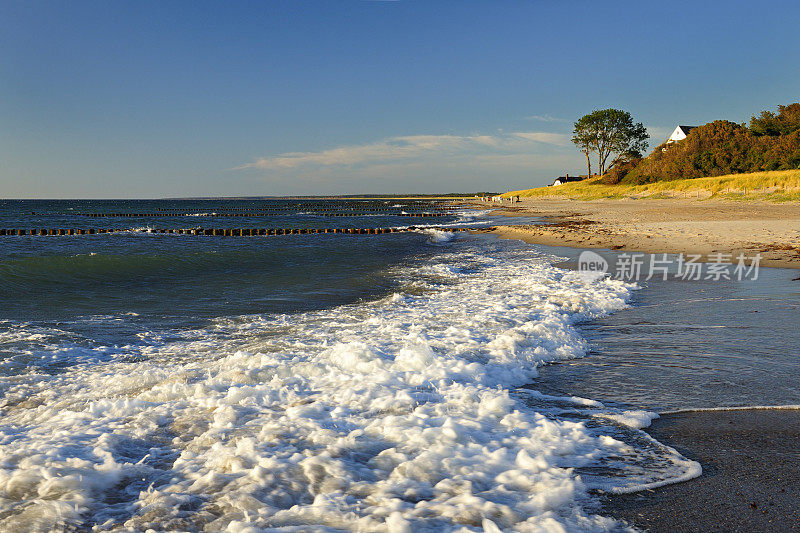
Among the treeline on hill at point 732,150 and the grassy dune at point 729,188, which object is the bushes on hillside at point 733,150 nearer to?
the treeline on hill at point 732,150

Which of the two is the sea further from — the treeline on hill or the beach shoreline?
the treeline on hill

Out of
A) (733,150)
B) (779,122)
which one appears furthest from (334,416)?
(779,122)

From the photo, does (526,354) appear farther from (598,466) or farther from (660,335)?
(598,466)

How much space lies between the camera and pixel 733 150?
139ft

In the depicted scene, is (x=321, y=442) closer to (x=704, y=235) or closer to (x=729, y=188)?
(x=704, y=235)

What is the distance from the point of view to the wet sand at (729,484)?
8.04 feet

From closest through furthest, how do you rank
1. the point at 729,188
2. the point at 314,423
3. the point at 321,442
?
the point at 321,442, the point at 314,423, the point at 729,188

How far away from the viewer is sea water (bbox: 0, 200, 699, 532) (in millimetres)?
2684

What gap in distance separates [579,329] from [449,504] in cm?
441

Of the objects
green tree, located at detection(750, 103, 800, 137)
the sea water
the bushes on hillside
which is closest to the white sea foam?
the sea water

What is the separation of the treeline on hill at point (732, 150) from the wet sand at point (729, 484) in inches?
1620

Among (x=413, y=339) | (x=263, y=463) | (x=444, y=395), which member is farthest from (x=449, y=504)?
(x=413, y=339)

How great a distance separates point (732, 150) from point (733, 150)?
0.13m

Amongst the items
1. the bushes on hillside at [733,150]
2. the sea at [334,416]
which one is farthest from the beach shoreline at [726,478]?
the bushes on hillside at [733,150]
